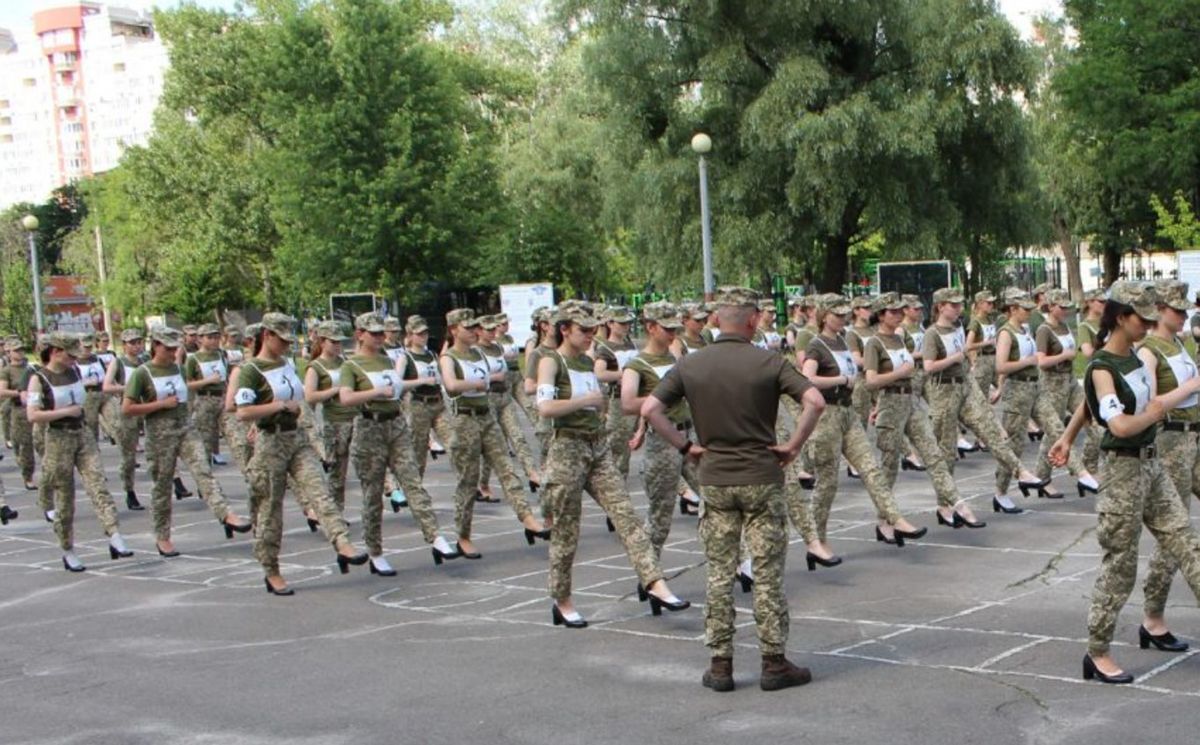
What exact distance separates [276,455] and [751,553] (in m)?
4.74

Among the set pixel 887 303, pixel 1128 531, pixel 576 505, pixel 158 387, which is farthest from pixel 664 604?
pixel 158 387

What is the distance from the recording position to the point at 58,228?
12106cm

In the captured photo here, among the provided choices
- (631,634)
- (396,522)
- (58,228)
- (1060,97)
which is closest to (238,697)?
(631,634)

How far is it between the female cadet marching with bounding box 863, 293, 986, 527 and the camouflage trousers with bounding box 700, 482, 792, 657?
15.0 ft

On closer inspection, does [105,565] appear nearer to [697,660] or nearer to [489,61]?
[697,660]

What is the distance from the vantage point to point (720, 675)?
7.57 meters

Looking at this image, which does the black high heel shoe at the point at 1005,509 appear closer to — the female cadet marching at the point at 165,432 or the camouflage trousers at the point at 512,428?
the camouflage trousers at the point at 512,428

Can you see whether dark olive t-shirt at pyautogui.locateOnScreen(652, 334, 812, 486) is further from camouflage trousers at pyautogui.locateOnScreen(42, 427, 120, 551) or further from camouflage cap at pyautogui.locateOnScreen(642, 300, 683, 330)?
camouflage trousers at pyautogui.locateOnScreen(42, 427, 120, 551)

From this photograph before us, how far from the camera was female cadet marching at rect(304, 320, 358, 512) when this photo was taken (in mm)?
12336

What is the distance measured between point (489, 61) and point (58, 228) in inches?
2992

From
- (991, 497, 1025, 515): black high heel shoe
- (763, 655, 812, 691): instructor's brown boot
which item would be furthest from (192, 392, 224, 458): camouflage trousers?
(763, 655, 812, 691): instructor's brown boot

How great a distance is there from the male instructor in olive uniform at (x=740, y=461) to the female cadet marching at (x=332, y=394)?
5.09 metres

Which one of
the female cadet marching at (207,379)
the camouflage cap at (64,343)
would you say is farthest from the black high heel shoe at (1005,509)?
the female cadet marching at (207,379)

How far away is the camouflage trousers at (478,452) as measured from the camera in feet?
40.6
